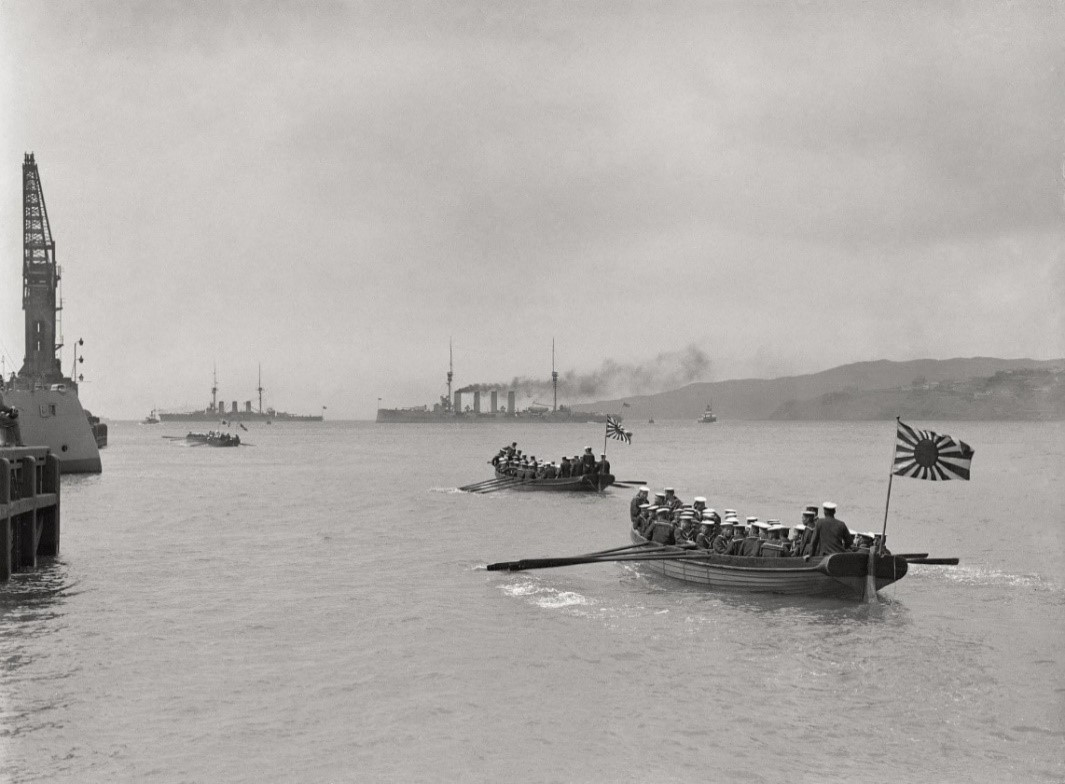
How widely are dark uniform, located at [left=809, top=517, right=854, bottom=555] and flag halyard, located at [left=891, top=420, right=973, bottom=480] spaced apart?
2811 millimetres

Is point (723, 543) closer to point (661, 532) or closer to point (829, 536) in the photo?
point (661, 532)

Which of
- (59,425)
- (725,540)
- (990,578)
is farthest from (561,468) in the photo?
(59,425)

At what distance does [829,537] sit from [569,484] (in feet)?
120

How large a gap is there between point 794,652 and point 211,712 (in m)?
11.4

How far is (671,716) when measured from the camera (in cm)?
1656

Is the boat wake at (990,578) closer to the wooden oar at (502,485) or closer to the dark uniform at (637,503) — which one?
the dark uniform at (637,503)

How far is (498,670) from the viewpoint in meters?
19.6

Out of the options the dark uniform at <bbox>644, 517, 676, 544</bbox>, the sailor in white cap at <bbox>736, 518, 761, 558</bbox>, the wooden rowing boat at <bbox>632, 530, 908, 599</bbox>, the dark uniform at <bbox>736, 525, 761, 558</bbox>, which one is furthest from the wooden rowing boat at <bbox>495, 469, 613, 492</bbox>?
the dark uniform at <bbox>736, 525, 761, 558</bbox>

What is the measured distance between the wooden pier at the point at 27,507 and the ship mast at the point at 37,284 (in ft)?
248

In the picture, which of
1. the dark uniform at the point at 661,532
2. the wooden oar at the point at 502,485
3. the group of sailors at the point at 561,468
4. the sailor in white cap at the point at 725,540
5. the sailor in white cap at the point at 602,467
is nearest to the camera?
the sailor in white cap at the point at 725,540

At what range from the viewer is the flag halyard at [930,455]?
2214 cm

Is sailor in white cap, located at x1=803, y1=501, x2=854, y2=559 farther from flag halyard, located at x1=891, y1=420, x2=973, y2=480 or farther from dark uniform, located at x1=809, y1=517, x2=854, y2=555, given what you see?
flag halyard, located at x1=891, y1=420, x2=973, y2=480

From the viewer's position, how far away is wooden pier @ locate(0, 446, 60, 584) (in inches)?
1132

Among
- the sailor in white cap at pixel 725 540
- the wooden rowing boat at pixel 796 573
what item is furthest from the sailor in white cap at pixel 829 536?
the sailor in white cap at pixel 725 540
